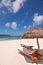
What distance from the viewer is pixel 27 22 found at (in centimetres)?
272

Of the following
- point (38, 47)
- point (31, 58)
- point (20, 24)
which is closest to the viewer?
point (31, 58)

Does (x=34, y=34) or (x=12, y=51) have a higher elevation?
(x=34, y=34)

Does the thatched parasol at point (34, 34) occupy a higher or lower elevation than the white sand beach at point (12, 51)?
higher

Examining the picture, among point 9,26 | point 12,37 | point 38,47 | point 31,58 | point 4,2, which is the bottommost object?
point 31,58

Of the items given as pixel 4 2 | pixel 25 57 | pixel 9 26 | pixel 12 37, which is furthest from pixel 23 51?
pixel 4 2

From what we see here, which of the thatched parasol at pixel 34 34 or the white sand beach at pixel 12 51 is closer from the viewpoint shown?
the thatched parasol at pixel 34 34

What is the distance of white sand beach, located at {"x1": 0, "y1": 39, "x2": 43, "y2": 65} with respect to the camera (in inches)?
96.6

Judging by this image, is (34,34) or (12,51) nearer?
(34,34)

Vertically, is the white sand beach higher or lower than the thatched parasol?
lower

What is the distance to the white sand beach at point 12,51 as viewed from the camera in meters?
2.45

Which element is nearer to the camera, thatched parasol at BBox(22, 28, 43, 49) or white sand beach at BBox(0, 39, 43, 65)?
thatched parasol at BBox(22, 28, 43, 49)

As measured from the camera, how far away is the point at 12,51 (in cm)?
260

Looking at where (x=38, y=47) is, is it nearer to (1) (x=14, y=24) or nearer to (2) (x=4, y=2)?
(1) (x=14, y=24)

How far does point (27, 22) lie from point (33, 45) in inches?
14.8
